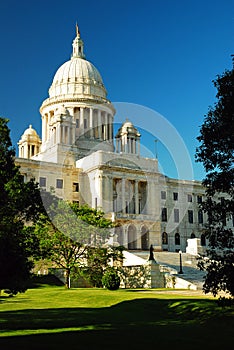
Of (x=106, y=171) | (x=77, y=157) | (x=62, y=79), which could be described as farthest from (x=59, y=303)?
(x=62, y=79)

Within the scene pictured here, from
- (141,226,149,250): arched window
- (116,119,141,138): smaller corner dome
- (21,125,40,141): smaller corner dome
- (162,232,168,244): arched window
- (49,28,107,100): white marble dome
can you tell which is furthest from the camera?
(49,28,107,100): white marble dome

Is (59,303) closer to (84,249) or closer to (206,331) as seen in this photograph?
(206,331)

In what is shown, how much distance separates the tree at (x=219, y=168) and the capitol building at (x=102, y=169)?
47.8m

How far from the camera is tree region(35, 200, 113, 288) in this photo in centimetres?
4559

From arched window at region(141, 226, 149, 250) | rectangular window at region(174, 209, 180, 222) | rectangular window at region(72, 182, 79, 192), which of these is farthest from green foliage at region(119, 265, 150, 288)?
rectangular window at region(174, 209, 180, 222)

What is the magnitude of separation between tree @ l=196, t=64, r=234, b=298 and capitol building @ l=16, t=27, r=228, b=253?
1882 inches

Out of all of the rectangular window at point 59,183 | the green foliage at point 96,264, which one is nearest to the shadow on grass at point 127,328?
the green foliage at point 96,264

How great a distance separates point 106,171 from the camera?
72.3 meters

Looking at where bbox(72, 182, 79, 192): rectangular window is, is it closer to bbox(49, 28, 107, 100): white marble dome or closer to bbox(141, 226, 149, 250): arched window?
bbox(141, 226, 149, 250): arched window

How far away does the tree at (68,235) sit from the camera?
150 feet

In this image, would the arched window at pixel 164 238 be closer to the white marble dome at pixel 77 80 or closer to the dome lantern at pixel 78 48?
the white marble dome at pixel 77 80

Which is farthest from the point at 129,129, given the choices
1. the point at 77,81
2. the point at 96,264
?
the point at 96,264

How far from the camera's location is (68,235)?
4622 centimetres

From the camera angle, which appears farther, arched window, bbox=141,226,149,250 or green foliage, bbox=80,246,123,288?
arched window, bbox=141,226,149,250
